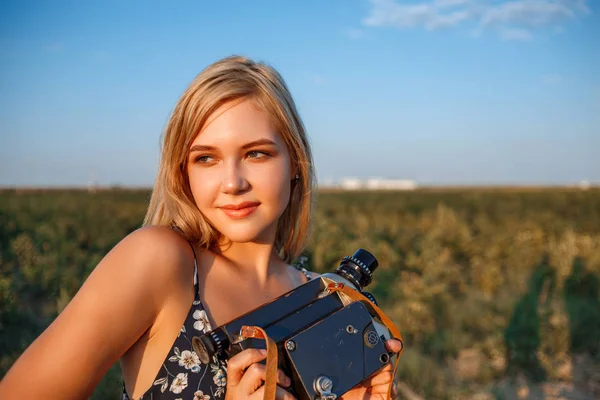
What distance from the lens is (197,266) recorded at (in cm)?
162

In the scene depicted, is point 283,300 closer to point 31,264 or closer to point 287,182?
point 287,182

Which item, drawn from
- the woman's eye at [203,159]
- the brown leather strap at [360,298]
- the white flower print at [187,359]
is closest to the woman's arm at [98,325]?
the white flower print at [187,359]

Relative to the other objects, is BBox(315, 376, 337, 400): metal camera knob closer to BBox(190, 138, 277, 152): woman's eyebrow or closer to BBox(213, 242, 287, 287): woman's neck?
BBox(213, 242, 287, 287): woman's neck

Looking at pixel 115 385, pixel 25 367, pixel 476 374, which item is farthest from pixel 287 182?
pixel 476 374

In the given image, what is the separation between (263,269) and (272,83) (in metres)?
0.64

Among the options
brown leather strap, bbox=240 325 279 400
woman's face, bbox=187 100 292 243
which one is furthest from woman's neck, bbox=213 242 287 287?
brown leather strap, bbox=240 325 279 400

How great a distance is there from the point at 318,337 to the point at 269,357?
0.19 metres

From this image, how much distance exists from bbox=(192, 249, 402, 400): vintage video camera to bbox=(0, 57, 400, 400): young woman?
48 mm

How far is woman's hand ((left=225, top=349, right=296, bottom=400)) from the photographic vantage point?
4.19 ft

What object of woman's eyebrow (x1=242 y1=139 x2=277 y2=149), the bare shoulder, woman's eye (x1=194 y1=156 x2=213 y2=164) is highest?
woman's eyebrow (x1=242 y1=139 x2=277 y2=149)

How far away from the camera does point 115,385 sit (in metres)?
3.68

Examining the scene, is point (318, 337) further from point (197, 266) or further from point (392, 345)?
point (197, 266)

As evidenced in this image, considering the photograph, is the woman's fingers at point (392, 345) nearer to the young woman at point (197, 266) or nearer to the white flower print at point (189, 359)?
the young woman at point (197, 266)

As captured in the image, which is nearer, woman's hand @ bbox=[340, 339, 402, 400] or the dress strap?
woman's hand @ bbox=[340, 339, 402, 400]
